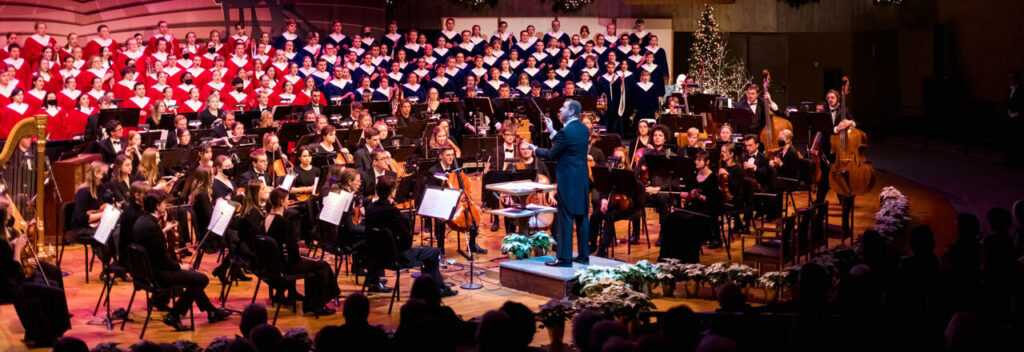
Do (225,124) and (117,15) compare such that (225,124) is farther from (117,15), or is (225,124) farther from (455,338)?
(455,338)

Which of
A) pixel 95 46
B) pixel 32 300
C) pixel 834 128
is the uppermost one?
pixel 95 46

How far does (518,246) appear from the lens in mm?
8836

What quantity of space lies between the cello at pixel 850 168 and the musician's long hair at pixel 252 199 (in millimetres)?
5818

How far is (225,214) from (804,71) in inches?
612

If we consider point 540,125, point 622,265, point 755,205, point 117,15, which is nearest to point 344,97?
point 540,125

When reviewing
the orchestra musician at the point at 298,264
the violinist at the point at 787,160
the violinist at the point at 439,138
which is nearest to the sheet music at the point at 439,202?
the orchestra musician at the point at 298,264

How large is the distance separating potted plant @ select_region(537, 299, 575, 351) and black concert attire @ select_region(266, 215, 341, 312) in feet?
6.51

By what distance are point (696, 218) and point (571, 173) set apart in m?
1.54

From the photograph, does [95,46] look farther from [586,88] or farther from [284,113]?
[586,88]

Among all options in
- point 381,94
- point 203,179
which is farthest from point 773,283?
point 381,94

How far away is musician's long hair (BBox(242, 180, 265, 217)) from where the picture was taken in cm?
789

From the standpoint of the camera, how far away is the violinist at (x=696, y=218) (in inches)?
346

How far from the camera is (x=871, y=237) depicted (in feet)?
20.6

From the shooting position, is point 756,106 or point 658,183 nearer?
point 658,183
